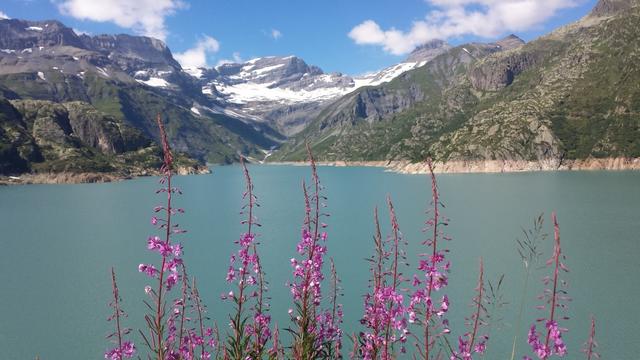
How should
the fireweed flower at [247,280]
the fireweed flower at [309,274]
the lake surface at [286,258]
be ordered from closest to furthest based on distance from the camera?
the fireweed flower at [309,274] → the fireweed flower at [247,280] → the lake surface at [286,258]

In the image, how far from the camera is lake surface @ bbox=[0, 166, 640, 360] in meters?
41.2

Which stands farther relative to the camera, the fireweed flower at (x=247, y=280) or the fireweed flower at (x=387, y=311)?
the fireweed flower at (x=247, y=280)

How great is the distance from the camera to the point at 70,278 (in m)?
60.9

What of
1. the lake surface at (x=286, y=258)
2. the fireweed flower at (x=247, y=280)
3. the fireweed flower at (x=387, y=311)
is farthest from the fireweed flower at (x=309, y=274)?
the lake surface at (x=286, y=258)

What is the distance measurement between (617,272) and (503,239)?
22.1 meters

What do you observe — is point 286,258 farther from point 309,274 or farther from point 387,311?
point 387,311

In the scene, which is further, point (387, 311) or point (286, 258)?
point (286, 258)

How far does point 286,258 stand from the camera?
67.9 metres

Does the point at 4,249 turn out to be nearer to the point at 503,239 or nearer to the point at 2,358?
the point at 2,358

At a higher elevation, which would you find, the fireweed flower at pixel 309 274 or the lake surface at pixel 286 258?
the fireweed flower at pixel 309 274

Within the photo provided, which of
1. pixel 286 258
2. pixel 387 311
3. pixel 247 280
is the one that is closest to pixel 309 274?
pixel 247 280

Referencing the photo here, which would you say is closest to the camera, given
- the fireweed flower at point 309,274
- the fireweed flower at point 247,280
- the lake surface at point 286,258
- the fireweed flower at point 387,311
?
the fireweed flower at point 387,311

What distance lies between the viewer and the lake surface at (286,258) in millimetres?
41219

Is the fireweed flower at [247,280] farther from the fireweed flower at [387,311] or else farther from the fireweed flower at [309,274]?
the fireweed flower at [387,311]
